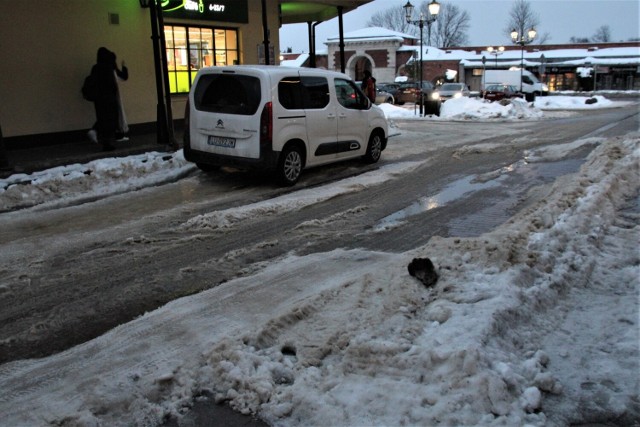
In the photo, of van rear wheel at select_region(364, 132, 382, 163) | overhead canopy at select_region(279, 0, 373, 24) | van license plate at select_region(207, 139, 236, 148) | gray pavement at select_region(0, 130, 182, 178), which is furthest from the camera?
overhead canopy at select_region(279, 0, 373, 24)

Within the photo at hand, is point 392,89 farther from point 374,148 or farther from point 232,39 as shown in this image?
point 374,148

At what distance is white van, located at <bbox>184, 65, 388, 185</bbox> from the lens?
916 cm

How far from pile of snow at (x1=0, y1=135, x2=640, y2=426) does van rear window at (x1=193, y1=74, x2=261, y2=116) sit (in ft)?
14.0

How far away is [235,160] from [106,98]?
3.74 metres

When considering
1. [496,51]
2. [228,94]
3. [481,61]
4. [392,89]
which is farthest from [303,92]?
[496,51]

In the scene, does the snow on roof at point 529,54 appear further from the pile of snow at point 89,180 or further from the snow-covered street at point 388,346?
the snow-covered street at point 388,346

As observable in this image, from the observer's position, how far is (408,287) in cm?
467

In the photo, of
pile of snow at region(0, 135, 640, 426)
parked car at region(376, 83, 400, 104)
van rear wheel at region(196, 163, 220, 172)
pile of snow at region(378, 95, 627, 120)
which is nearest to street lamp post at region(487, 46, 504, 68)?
parked car at region(376, 83, 400, 104)

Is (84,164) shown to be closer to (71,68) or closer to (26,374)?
(71,68)

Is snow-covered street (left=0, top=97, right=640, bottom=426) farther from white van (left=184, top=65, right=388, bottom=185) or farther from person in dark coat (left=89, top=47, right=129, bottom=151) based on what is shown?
person in dark coat (left=89, top=47, right=129, bottom=151)

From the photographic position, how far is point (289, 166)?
31.6 ft

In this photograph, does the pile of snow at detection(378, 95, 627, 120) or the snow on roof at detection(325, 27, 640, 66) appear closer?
the pile of snow at detection(378, 95, 627, 120)

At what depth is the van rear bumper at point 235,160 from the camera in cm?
919

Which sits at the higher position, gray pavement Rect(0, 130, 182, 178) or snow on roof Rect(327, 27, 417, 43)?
snow on roof Rect(327, 27, 417, 43)
